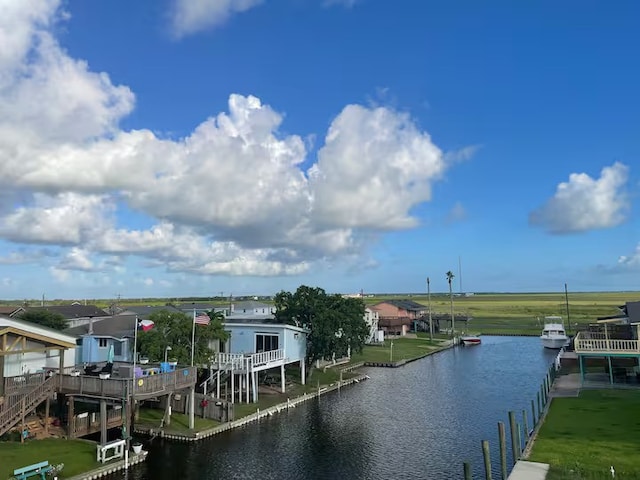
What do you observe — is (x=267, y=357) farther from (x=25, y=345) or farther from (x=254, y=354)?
(x=25, y=345)

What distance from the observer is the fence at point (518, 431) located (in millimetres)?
22875

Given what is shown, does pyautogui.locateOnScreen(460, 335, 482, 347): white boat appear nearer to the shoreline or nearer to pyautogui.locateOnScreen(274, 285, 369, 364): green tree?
the shoreline

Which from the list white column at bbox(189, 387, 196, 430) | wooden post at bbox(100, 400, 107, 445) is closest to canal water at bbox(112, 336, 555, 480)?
white column at bbox(189, 387, 196, 430)

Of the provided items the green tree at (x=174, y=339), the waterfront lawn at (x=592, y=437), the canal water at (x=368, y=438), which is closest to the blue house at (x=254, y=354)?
the green tree at (x=174, y=339)

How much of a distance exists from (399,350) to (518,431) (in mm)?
50109

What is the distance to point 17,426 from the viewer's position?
28938 mm

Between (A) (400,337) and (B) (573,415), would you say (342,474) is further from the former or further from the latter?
(A) (400,337)

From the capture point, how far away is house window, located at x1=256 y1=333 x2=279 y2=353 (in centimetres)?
4728

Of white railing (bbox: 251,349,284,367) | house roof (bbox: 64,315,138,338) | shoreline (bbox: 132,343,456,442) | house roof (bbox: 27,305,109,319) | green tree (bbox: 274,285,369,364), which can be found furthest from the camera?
house roof (bbox: 27,305,109,319)

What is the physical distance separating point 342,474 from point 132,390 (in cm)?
1319

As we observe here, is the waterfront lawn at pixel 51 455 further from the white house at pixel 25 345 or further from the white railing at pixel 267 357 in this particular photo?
the white railing at pixel 267 357

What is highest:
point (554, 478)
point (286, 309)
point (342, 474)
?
point (286, 309)

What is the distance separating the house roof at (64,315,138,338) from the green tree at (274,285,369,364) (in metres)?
15.0

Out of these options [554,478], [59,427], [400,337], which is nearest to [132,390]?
[59,427]
